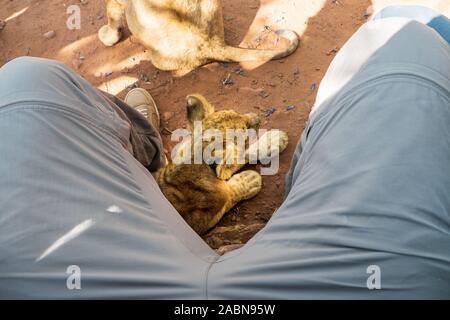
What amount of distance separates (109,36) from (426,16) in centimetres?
335

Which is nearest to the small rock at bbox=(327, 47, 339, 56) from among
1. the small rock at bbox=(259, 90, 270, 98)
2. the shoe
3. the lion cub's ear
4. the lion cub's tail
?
the lion cub's tail

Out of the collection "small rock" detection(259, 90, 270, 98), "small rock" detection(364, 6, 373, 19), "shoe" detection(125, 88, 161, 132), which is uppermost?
"small rock" detection(364, 6, 373, 19)

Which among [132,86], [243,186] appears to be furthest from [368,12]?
[132,86]

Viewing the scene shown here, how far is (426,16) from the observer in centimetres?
234

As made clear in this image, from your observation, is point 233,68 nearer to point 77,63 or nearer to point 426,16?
point 77,63

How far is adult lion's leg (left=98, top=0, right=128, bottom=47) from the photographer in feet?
14.3

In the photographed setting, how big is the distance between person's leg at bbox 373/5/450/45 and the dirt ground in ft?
4.10

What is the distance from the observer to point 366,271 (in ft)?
4.22

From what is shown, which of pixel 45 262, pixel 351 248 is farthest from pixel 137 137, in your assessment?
pixel 351 248

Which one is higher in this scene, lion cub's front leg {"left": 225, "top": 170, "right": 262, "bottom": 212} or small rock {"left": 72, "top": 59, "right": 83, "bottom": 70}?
small rock {"left": 72, "top": 59, "right": 83, "bottom": 70}

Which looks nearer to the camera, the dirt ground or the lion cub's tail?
the dirt ground

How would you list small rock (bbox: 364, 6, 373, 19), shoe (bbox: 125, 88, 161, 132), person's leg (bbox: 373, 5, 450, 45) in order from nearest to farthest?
1. person's leg (bbox: 373, 5, 450, 45)
2. shoe (bbox: 125, 88, 161, 132)
3. small rock (bbox: 364, 6, 373, 19)

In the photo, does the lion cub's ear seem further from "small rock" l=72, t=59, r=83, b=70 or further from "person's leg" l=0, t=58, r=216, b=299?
"small rock" l=72, t=59, r=83, b=70

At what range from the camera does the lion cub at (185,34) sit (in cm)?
371
